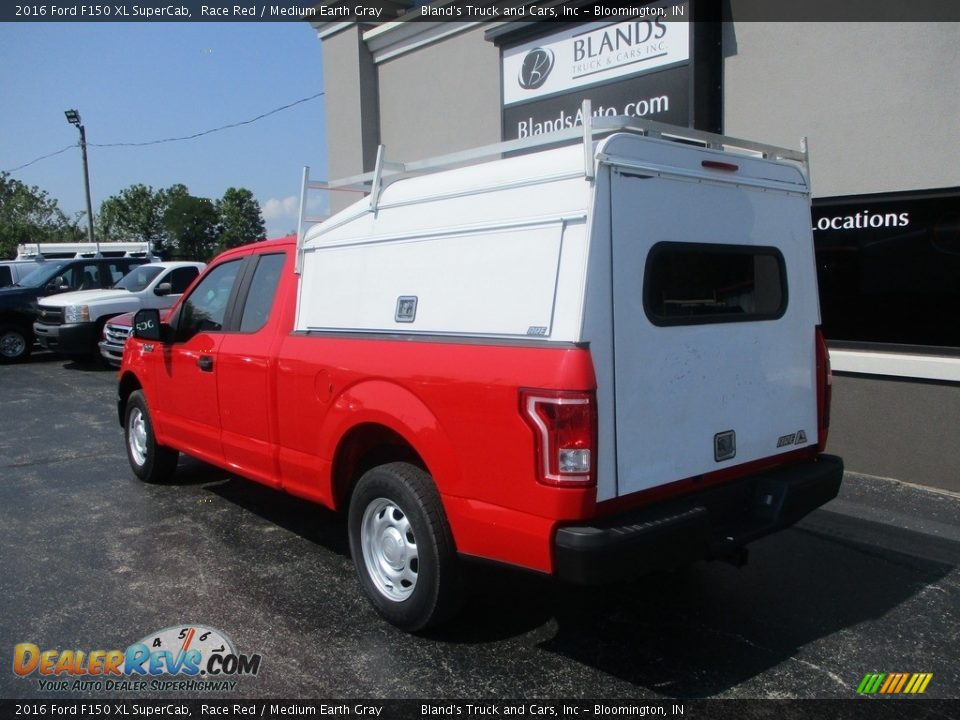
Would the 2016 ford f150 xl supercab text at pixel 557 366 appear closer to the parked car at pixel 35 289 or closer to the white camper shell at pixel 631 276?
the white camper shell at pixel 631 276

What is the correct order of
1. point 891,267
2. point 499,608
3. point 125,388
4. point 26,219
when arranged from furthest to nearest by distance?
point 26,219
point 125,388
point 891,267
point 499,608

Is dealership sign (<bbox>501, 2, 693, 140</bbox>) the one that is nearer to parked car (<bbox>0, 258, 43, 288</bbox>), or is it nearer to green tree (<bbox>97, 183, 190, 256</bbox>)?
parked car (<bbox>0, 258, 43, 288</bbox>)

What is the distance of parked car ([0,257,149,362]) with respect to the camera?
1541 cm

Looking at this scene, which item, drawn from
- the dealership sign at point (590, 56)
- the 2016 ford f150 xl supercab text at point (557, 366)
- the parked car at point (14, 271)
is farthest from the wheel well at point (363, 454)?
the parked car at point (14, 271)

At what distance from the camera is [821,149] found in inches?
267

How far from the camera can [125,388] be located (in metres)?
6.97

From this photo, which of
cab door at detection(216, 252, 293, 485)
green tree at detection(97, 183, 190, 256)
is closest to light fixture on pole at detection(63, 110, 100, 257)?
green tree at detection(97, 183, 190, 256)

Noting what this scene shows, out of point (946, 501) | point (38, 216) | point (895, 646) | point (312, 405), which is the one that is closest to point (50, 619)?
point (312, 405)

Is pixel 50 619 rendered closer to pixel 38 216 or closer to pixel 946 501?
pixel 946 501

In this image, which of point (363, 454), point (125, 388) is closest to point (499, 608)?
point (363, 454)

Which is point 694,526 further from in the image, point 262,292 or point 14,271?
point 14,271

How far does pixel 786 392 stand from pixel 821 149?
354 centimetres

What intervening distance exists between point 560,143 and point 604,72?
5334mm

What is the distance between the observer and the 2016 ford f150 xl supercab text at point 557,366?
323 centimetres
